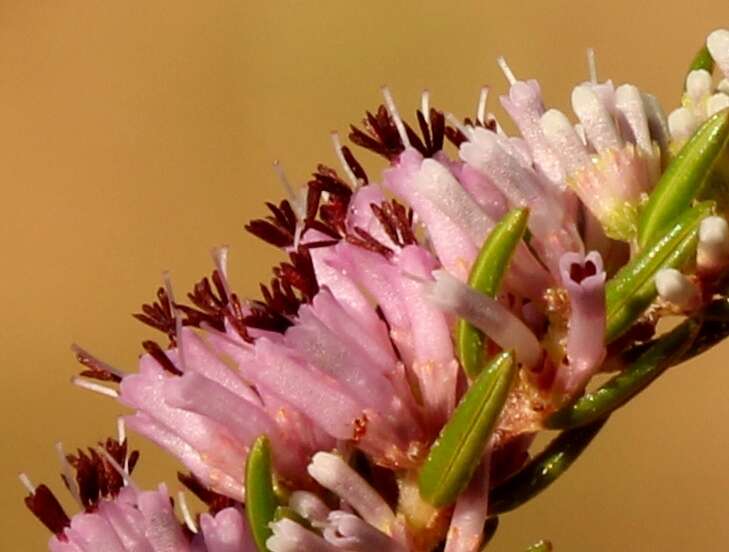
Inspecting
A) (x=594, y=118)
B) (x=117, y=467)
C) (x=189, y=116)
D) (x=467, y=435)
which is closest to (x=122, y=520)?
(x=117, y=467)

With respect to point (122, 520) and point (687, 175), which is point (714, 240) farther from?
point (122, 520)

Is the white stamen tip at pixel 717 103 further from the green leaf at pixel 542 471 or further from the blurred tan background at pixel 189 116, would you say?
the blurred tan background at pixel 189 116

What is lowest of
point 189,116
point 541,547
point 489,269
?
point 541,547

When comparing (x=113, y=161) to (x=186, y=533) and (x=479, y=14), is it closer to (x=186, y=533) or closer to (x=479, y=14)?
(x=479, y=14)

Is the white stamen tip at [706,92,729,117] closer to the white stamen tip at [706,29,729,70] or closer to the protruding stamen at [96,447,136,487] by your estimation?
the white stamen tip at [706,29,729,70]

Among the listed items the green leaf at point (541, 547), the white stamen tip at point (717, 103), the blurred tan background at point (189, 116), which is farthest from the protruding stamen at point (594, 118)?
the blurred tan background at point (189, 116)

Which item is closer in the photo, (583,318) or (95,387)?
(583,318)

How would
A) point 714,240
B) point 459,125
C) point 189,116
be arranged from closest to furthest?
point 714,240 → point 459,125 → point 189,116
